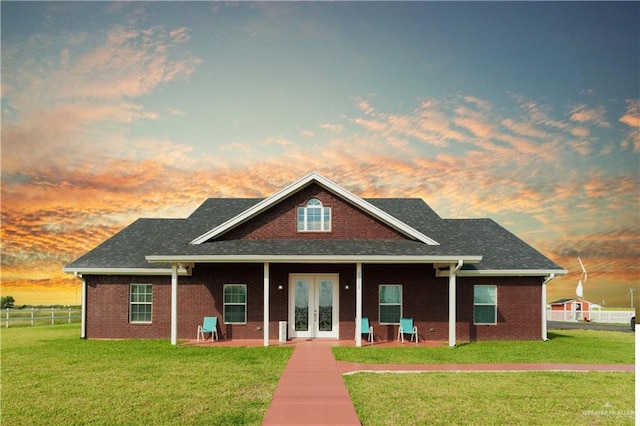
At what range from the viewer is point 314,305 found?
70.4 ft

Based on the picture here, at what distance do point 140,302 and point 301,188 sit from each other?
7371 millimetres

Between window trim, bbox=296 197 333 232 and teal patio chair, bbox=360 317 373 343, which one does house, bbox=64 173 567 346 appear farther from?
teal patio chair, bbox=360 317 373 343

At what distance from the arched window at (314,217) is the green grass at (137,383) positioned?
4.62 m

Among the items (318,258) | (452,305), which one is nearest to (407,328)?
(452,305)

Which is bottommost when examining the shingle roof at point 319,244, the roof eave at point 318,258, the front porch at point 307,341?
the front porch at point 307,341

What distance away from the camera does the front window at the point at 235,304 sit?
21.6 meters

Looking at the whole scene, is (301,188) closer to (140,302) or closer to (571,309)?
(140,302)

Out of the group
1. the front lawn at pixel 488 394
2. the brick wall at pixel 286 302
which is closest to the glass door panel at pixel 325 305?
the brick wall at pixel 286 302

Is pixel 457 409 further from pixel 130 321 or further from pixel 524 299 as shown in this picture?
pixel 130 321

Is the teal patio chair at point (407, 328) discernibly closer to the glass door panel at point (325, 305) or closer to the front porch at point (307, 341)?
the front porch at point (307, 341)

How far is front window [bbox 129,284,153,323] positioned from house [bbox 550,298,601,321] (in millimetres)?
35164

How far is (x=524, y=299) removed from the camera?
22234 mm

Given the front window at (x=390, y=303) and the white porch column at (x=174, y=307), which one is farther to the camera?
the front window at (x=390, y=303)

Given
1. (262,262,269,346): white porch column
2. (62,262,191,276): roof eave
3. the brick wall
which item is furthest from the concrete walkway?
(62,262,191,276): roof eave
